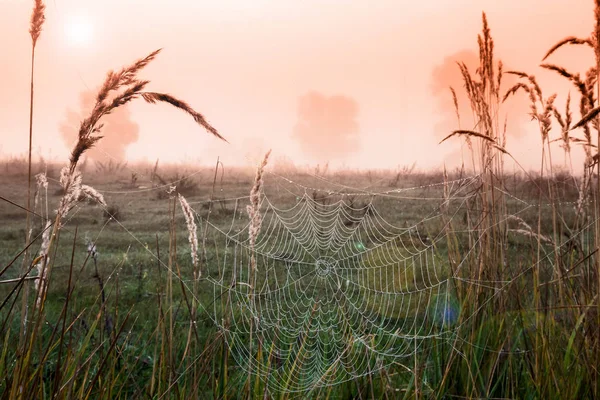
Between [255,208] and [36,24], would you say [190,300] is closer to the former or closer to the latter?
[255,208]

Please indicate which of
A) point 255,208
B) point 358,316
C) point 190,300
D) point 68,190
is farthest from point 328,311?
point 68,190

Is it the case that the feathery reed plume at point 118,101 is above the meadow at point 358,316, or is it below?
above

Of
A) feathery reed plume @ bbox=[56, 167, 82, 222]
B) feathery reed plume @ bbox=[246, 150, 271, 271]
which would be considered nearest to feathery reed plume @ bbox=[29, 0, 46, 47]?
feathery reed plume @ bbox=[56, 167, 82, 222]

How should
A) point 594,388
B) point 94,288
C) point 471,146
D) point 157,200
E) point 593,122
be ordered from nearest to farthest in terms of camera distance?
1. point 594,388
2. point 593,122
3. point 471,146
4. point 94,288
5. point 157,200

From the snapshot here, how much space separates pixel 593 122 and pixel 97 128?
2.23m

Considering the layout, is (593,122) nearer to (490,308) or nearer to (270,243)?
(490,308)

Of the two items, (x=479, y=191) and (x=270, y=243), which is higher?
(x=479, y=191)

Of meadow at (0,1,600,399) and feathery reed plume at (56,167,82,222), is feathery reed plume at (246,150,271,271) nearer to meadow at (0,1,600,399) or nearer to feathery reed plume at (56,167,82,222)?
meadow at (0,1,600,399)

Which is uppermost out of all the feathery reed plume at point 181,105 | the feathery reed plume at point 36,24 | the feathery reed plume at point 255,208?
the feathery reed plume at point 36,24

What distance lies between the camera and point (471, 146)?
3.58 m

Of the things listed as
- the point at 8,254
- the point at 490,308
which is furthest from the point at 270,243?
the point at 490,308

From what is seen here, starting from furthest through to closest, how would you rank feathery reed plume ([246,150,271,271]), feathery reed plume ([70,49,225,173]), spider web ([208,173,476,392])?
1. spider web ([208,173,476,392])
2. feathery reed plume ([246,150,271,271])
3. feathery reed plume ([70,49,225,173])

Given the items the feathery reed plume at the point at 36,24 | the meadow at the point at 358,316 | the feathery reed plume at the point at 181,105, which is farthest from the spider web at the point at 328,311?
the feathery reed plume at the point at 36,24

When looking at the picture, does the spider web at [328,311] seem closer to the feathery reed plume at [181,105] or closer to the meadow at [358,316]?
the meadow at [358,316]
